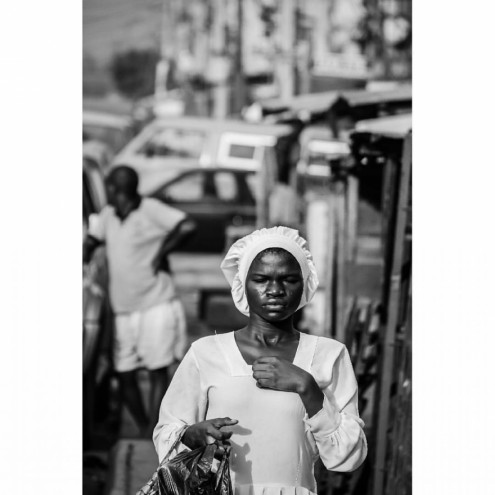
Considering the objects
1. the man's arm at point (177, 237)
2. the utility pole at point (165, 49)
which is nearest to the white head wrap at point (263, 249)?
the man's arm at point (177, 237)

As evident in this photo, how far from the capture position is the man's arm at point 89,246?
5.83 metres

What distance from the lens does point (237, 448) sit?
313 cm

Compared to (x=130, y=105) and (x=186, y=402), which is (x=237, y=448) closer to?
(x=186, y=402)

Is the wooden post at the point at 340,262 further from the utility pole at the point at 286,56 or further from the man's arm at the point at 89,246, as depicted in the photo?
the man's arm at the point at 89,246

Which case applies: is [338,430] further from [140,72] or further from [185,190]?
[140,72]

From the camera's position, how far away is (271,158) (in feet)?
19.6

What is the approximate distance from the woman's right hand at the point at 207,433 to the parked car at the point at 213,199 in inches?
116

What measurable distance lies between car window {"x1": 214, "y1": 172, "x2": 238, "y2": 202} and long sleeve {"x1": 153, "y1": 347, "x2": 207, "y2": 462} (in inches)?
111

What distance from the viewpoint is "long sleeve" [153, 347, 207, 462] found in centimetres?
311

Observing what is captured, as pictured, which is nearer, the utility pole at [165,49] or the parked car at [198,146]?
the utility pole at [165,49]

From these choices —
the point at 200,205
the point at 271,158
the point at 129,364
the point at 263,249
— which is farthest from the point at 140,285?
the point at 263,249

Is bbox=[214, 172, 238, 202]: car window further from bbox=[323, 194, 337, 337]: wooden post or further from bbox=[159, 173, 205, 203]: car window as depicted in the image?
bbox=[323, 194, 337, 337]: wooden post

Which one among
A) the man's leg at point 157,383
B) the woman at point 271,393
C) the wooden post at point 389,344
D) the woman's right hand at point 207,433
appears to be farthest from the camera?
the man's leg at point 157,383

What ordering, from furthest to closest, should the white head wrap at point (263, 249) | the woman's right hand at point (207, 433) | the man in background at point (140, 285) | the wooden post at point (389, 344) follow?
the man in background at point (140, 285) → the wooden post at point (389, 344) → the white head wrap at point (263, 249) → the woman's right hand at point (207, 433)
